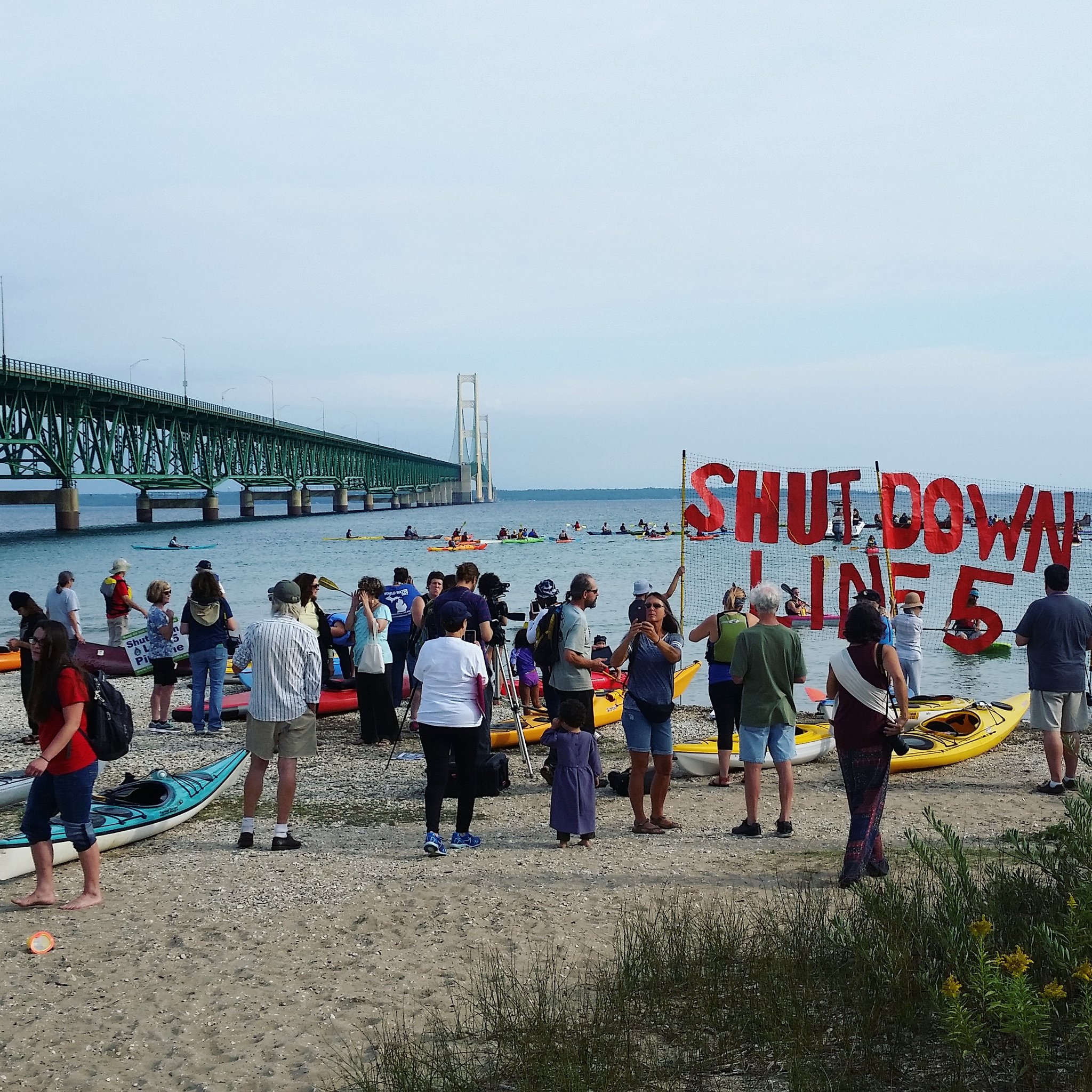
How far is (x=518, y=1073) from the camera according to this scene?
4.10 meters

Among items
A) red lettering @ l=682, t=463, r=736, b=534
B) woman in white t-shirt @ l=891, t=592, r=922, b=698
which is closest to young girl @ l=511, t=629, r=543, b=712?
red lettering @ l=682, t=463, r=736, b=534

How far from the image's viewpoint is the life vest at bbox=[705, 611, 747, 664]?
8797 mm

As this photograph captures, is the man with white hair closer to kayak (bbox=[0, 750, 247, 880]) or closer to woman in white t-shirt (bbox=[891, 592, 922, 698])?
kayak (bbox=[0, 750, 247, 880])

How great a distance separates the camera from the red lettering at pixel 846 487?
42.4ft

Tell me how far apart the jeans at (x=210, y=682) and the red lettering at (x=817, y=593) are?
704 centimetres

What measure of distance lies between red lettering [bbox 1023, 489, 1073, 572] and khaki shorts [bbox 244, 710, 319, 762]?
8763mm

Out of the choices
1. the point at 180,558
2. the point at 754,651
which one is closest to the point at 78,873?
the point at 754,651

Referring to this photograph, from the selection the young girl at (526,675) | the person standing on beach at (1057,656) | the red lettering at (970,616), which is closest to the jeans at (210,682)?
the young girl at (526,675)

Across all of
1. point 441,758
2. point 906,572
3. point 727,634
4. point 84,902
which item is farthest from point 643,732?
point 906,572

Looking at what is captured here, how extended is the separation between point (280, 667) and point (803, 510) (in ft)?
25.4

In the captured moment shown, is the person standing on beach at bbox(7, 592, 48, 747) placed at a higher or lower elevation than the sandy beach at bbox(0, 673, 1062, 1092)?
higher

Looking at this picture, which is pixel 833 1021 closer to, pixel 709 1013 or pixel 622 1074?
pixel 709 1013

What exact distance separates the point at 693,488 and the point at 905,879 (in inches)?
291

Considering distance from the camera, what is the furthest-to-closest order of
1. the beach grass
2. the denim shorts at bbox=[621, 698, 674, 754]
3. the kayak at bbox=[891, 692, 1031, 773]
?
1. the kayak at bbox=[891, 692, 1031, 773]
2. the denim shorts at bbox=[621, 698, 674, 754]
3. the beach grass
